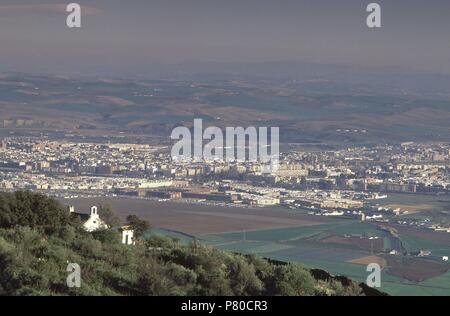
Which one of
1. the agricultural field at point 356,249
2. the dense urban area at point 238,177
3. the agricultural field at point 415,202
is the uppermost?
the dense urban area at point 238,177

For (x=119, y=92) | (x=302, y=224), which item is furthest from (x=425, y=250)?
(x=119, y=92)

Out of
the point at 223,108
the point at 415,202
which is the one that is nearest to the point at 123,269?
the point at 415,202

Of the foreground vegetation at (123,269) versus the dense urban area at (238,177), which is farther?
the dense urban area at (238,177)

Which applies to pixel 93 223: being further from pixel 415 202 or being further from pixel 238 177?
pixel 238 177

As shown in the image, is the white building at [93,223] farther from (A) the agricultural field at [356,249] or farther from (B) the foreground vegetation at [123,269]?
(A) the agricultural field at [356,249]

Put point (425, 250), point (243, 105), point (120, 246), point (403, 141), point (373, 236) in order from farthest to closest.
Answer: point (243, 105)
point (403, 141)
point (373, 236)
point (425, 250)
point (120, 246)

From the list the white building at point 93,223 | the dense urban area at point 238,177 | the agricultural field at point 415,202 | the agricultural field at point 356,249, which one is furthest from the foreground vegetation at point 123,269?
the agricultural field at point 415,202

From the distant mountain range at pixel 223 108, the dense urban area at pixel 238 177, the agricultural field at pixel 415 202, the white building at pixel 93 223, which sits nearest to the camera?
the white building at pixel 93 223
